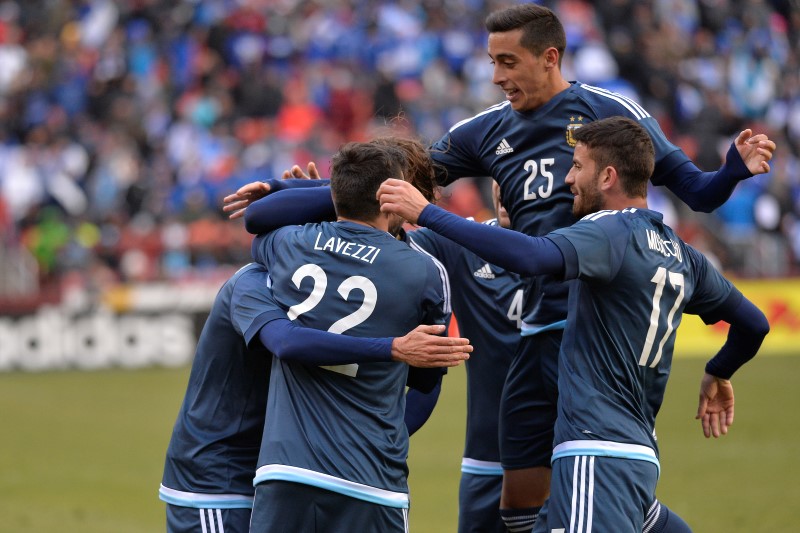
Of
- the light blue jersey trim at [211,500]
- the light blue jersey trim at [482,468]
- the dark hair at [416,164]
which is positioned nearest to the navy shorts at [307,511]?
the light blue jersey trim at [211,500]

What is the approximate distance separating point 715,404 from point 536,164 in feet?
4.35

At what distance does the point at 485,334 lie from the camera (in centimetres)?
623

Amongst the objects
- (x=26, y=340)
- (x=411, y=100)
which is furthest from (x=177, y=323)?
(x=411, y=100)

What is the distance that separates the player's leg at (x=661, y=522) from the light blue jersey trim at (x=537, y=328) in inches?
35.0

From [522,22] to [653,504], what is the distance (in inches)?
85.7

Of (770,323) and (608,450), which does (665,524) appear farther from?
(770,323)

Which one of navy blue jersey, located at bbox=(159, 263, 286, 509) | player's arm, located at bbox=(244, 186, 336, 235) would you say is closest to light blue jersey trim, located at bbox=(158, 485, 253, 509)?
navy blue jersey, located at bbox=(159, 263, 286, 509)

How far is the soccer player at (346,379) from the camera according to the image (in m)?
4.35

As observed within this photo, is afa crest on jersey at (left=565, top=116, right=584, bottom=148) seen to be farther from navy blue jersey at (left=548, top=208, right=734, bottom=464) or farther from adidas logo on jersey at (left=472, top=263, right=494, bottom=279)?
adidas logo on jersey at (left=472, top=263, right=494, bottom=279)

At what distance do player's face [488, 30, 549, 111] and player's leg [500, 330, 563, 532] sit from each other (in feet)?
3.48

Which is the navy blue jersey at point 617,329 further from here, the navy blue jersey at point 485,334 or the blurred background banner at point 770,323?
the blurred background banner at point 770,323

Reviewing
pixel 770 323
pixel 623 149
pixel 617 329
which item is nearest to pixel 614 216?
pixel 623 149

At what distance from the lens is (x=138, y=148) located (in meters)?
20.7

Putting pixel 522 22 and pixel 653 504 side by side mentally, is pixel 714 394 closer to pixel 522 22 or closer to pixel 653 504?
pixel 653 504
